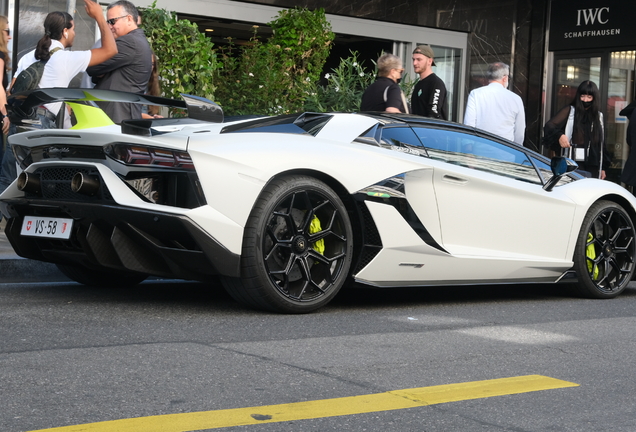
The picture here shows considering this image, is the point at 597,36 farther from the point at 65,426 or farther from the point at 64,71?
the point at 65,426

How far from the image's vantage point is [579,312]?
6.10m

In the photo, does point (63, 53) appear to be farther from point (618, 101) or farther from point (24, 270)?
point (618, 101)

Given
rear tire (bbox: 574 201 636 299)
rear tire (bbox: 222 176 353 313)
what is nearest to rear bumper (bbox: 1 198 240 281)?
rear tire (bbox: 222 176 353 313)

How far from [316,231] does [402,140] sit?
2.97ft

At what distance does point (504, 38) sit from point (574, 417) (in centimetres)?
1376

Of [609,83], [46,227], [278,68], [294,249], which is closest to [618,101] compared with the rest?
[609,83]

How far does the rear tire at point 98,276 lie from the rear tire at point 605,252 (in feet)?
9.99

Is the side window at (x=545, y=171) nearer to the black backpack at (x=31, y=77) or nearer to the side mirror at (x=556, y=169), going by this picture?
the side mirror at (x=556, y=169)

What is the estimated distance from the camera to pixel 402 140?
577cm

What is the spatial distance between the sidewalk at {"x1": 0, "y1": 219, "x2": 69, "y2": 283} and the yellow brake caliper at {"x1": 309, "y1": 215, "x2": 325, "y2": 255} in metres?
2.42

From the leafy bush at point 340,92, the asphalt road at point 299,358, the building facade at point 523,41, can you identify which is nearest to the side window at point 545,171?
the asphalt road at point 299,358

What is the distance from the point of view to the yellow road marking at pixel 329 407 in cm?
303

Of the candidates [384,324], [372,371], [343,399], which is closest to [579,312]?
[384,324]

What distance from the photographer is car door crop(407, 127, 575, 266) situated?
5793 mm
